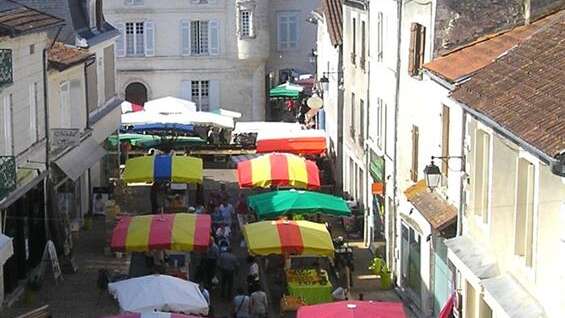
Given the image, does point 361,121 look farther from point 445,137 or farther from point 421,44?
point 445,137

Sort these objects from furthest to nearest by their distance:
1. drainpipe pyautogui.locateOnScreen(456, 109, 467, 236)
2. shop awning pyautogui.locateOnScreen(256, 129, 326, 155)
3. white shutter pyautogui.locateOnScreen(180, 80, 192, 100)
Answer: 1. white shutter pyautogui.locateOnScreen(180, 80, 192, 100)
2. shop awning pyautogui.locateOnScreen(256, 129, 326, 155)
3. drainpipe pyautogui.locateOnScreen(456, 109, 467, 236)

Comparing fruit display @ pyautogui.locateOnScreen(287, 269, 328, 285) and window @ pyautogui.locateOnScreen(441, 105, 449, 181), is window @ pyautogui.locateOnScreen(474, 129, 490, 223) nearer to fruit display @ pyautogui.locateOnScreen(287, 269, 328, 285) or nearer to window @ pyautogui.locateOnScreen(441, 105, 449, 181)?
window @ pyautogui.locateOnScreen(441, 105, 449, 181)

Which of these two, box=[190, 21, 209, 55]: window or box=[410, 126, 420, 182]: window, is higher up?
box=[190, 21, 209, 55]: window

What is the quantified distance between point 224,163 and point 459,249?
88.6ft

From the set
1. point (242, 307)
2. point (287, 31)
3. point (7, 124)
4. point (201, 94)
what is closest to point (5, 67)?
Result: point (7, 124)

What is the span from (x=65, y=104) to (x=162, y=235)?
25.7 ft

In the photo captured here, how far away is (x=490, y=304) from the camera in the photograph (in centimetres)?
1730

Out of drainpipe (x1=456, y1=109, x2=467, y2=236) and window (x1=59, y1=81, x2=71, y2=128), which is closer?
drainpipe (x1=456, y1=109, x2=467, y2=236)

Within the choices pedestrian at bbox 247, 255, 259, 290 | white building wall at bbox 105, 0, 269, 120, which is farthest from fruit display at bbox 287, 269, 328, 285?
white building wall at bbox 105, 0, 269, 120

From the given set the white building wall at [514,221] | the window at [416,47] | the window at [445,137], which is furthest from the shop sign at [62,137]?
the white building wall at [514,221]

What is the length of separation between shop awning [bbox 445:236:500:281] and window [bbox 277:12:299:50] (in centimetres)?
3949

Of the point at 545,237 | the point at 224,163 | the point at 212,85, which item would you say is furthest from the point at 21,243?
the point at 212,85

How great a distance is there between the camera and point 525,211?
15.7 metres

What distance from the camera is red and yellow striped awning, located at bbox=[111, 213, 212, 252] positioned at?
25.3m
